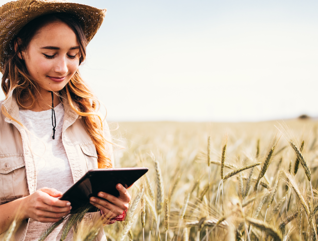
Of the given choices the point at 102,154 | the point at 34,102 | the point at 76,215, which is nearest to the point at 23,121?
the point at 34,102

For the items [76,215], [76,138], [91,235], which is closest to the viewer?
[91,235]

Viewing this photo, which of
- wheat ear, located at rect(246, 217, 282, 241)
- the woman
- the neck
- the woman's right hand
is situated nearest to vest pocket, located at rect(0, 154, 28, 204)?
the woman

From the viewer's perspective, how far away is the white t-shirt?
1.28 m

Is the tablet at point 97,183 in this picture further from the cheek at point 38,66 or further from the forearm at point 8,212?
the cheek at point 38,66

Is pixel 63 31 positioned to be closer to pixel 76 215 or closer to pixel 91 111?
pixel 91 111

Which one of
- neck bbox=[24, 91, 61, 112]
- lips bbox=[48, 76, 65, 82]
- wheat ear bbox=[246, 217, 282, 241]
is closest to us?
wheat ear bbox=[246, 217, 282, 241]

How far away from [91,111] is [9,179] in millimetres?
565

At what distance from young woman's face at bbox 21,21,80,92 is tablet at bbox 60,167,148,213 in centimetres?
58

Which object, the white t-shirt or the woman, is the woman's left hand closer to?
the woman

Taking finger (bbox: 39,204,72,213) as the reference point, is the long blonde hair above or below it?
above

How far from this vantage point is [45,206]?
103 cm

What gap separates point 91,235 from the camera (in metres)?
0.94

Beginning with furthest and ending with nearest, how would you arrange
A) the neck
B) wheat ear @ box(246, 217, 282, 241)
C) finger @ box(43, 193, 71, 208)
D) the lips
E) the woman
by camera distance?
the neck < the lips < the woman < finger @ box(43, 193, 71, 208) < wheat ear @ box(246, 217, 282, 241)

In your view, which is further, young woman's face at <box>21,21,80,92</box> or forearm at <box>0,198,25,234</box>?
young woman's face at <box>21,21,80,92</box>
